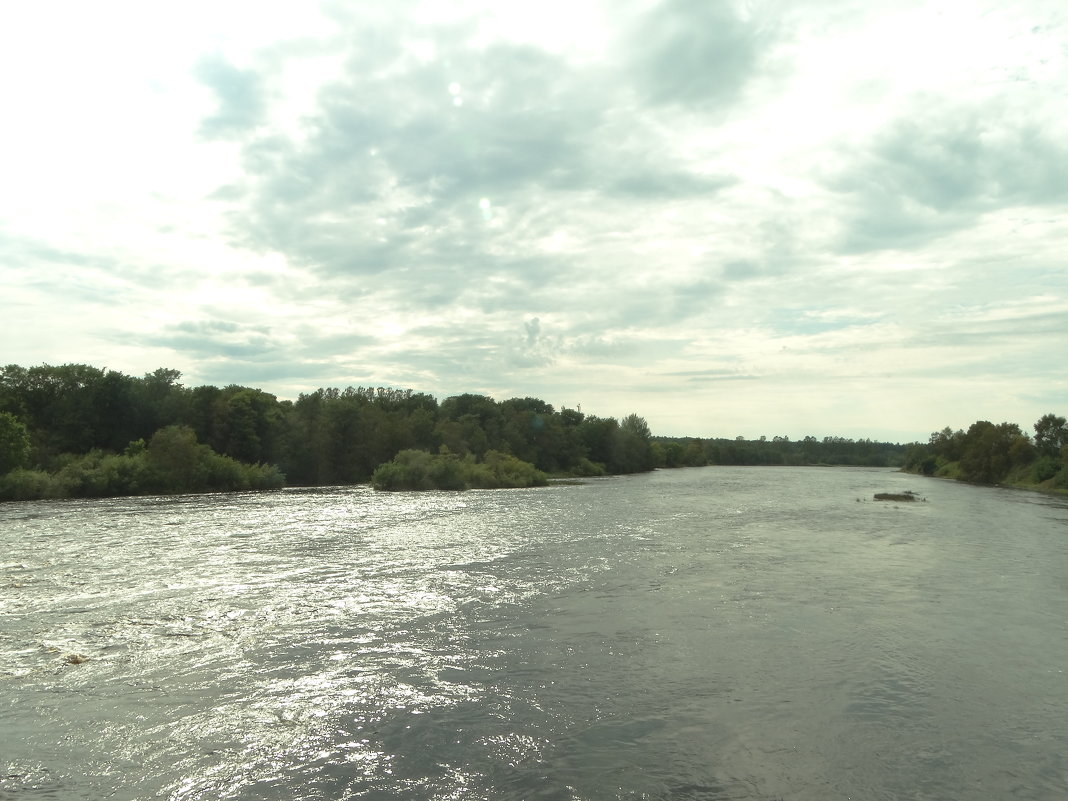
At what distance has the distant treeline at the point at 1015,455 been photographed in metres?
81.8

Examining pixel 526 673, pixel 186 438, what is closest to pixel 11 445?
pixel 186 438

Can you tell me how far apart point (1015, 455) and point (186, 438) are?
9309 cm

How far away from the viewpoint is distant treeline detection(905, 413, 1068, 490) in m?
81.8

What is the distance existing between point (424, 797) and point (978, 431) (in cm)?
12145

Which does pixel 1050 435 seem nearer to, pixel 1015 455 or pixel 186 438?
pixel 1015 455

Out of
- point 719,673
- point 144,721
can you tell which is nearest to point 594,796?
point 719,673

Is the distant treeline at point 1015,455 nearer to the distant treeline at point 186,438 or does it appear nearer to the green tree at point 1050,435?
the green tree at point 1050,435

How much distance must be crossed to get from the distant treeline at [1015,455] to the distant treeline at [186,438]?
55.1 m

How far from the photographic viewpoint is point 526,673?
1267cm

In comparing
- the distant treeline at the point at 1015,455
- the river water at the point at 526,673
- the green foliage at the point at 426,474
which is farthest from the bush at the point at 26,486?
the distant treeline at the point at 1015,455

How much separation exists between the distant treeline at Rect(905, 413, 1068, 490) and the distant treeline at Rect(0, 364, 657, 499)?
181 ft

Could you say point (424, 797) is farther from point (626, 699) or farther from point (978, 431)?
point (978, 431)

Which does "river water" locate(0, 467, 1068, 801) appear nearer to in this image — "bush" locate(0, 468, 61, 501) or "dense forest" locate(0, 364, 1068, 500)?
"bush" locate(0, 468, 61, 501)

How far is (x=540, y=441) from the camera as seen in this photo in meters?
119
